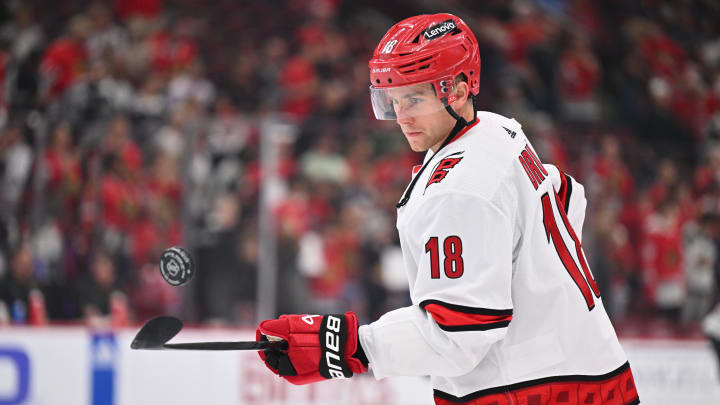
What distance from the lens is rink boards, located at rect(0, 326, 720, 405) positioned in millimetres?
4758

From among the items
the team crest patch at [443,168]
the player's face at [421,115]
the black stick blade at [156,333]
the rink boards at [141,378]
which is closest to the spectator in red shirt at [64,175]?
the rink boards at [141,378]

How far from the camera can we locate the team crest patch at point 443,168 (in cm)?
177

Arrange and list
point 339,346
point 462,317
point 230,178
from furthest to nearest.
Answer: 1. point 230,178
2. point 339,346
3. point 462,317

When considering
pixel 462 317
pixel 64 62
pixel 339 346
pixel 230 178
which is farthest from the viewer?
pixel 64 62

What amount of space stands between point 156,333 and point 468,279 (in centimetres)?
69

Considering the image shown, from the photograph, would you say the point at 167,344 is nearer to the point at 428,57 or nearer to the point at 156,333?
the point at 156,333

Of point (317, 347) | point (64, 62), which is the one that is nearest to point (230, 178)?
point (64, 62)

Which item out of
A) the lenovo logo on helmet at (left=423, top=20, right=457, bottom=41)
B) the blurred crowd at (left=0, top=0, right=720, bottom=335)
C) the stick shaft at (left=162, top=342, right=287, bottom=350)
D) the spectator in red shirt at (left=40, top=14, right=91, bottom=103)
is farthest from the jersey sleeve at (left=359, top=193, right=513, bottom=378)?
the spectator in red shirt at (left=40, top=14, right=91, bottom=103)

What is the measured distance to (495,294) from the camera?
5.51 feet

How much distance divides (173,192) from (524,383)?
13.2 feet

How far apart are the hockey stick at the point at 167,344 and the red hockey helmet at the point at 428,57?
0.64m

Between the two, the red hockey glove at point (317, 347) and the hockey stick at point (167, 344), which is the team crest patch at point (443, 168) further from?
the hockey stick at point (167, 344)

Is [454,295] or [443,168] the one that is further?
[443,168]

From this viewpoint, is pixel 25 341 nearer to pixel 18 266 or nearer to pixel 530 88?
pixel 18 266
